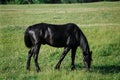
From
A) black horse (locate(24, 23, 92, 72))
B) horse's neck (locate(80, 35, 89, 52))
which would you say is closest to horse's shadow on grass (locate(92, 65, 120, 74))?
horse's neck (locate(80, 35, 89, 52))

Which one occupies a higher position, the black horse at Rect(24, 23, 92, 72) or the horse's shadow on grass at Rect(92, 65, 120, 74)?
the black horse at Rect(24, 23, 92, 72)

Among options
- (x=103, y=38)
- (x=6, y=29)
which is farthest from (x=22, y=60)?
(x=6, y=29)

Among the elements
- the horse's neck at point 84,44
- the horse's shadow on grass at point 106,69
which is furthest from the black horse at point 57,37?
the horse's shadow on grass at point 106,69

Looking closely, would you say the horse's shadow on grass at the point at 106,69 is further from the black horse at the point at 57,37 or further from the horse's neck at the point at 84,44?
the black horse at the point at 57,37

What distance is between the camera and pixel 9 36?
19656 millimetres

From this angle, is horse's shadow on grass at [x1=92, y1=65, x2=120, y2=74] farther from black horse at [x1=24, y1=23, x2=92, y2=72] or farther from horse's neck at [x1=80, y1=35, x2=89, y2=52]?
black horse at [x1=24, y1=23, x2=92, y2=72]

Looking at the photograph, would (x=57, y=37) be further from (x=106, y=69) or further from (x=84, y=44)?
(x=106, y=69)

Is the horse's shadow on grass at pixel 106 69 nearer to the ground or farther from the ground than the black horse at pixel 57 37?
nearer to the ground

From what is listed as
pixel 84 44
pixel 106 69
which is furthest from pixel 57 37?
pixel 106 69

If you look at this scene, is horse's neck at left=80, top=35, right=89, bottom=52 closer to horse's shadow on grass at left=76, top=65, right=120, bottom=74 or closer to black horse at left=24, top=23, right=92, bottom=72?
black horse at left=24, top=23, right=92, bottom=72

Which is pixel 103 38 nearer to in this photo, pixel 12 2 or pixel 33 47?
pixel 33 47

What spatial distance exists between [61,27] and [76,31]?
0.61 m

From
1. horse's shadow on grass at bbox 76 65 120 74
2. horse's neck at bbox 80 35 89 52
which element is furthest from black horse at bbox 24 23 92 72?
horse's shadow on grass at bbox 76 65 120 74

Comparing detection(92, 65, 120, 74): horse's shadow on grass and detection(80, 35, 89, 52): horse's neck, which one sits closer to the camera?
detection(80, 35, 89, 52): horse's neck
